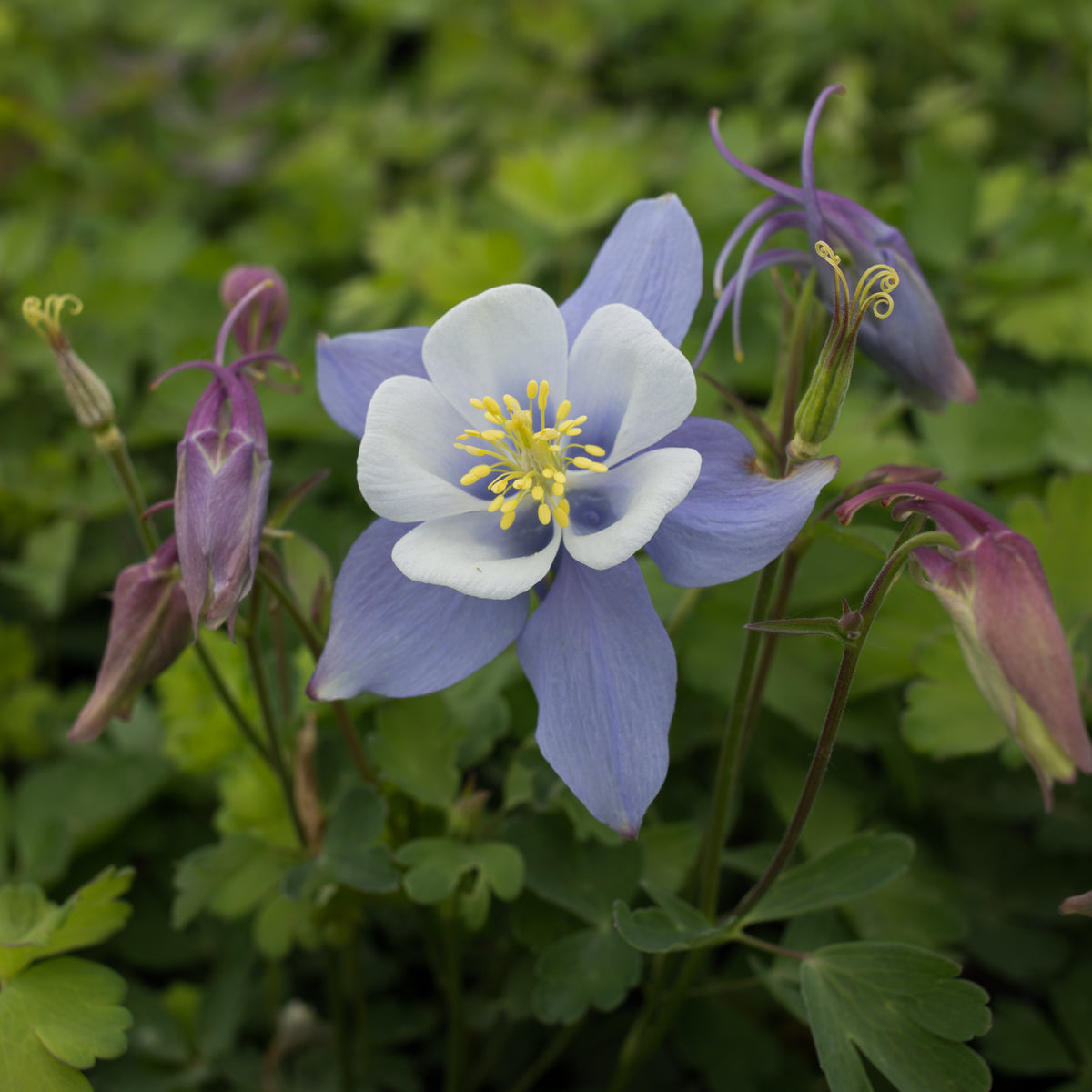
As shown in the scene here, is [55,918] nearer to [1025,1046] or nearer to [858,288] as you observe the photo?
[858,288]

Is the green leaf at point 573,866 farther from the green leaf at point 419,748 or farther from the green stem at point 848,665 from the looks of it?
the green stem at point 848,665

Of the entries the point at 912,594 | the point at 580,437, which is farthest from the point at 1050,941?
the point at 580,437

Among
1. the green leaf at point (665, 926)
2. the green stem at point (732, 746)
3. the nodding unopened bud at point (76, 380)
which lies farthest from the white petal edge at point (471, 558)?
the nodding unopened bud at point (76, 380)

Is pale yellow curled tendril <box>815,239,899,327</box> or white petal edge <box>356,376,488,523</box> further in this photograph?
white petal edge <box>356,376,488,523</box>

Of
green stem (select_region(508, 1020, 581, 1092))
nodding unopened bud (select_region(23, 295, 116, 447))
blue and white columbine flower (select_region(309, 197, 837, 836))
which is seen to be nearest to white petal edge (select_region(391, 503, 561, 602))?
blue and white columbine flower (select_region(309, 197, 837, 836))

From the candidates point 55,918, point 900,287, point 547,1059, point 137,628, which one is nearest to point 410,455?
point 137,628

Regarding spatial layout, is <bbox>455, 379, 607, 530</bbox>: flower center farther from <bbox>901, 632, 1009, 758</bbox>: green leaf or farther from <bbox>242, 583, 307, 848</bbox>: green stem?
<bbox>901, 632, 1009, 758</bbox>: green leaf
